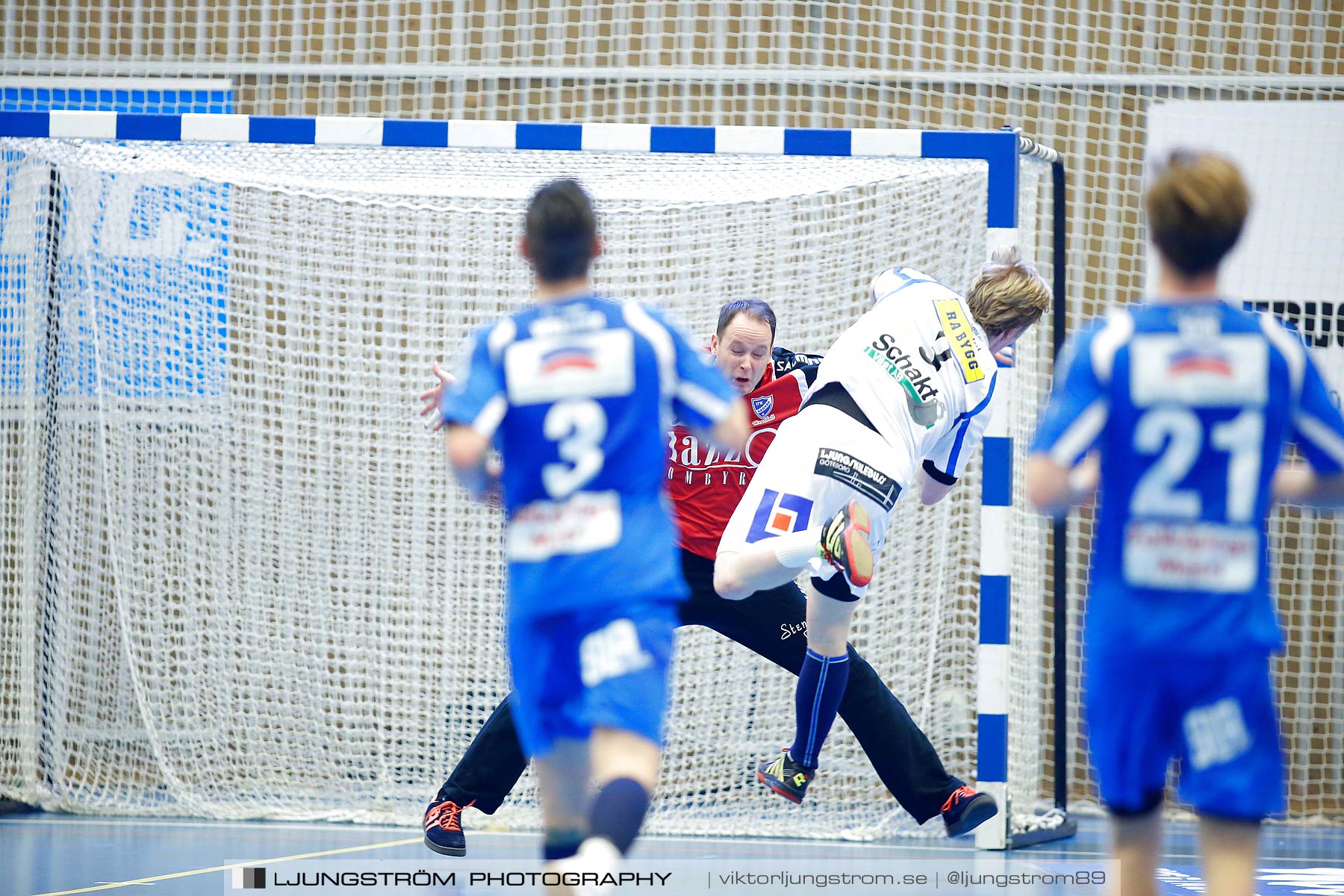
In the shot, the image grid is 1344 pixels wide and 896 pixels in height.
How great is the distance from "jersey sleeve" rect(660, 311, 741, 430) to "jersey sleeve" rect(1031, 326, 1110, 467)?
0.68 meters

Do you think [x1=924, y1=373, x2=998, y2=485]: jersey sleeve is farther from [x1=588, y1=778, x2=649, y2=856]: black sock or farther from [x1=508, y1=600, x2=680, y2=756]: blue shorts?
[x1=588, y1=778, x2=649, y2=856]: black sock

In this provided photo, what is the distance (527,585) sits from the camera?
2.79m

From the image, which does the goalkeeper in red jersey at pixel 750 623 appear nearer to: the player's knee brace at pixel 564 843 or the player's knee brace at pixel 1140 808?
the player's knee brace at pixel 564 843

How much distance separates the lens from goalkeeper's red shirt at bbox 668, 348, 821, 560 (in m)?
5.22

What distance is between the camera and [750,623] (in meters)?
5.07

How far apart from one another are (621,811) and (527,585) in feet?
1.59

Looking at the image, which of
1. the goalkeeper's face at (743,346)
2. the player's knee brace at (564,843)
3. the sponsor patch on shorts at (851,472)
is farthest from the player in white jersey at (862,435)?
the player's knee brace at (564,843)

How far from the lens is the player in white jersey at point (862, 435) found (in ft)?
14.6

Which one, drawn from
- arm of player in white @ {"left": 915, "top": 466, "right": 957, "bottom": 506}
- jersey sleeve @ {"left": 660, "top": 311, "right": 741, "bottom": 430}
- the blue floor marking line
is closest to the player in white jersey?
arm of player in white @ {"left": 915, "top": 466, "right": 957, "bottom": 506}

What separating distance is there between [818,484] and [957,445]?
1.86ft

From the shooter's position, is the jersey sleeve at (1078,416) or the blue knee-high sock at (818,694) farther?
the blue knee-high sock at (818,694)

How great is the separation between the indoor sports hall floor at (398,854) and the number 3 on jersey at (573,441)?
8.08 ft

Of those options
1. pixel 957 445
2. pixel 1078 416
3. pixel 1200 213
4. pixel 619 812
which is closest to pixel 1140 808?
pixel 1078 416

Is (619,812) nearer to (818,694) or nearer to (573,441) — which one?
(573,441)
